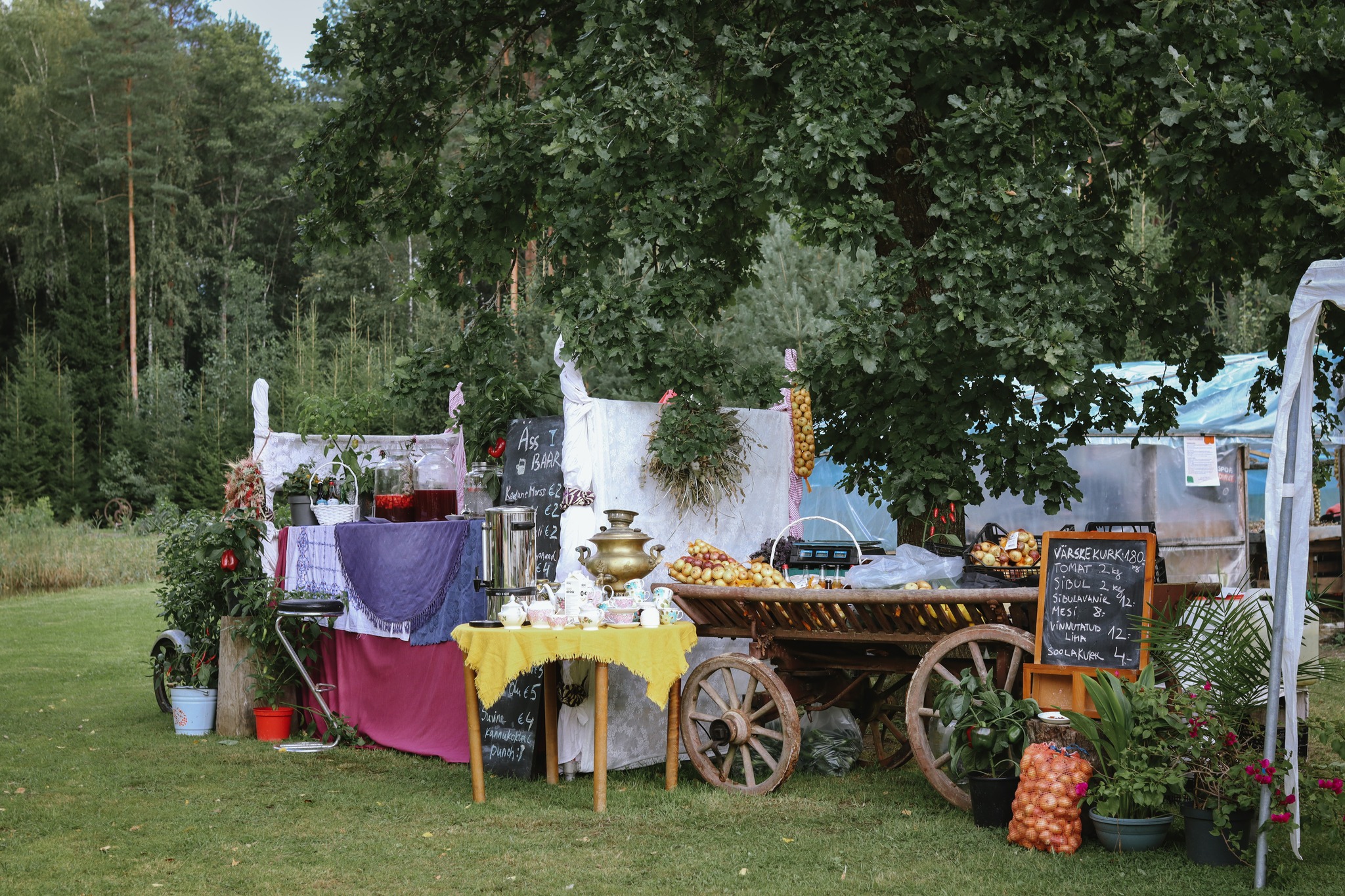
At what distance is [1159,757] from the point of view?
443 centimetres

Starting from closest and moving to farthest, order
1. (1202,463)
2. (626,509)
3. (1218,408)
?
(626,509)
(1202,463)
(1218,408)

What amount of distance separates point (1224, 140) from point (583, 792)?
13.7ft

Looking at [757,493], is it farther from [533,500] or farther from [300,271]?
[300,271]

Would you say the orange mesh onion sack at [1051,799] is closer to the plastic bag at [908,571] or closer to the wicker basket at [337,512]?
the plastic bag at [908,571]

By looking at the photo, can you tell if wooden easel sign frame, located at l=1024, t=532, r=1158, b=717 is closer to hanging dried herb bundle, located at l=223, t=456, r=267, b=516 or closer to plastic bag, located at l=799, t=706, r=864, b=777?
plastic bag, located at l=799, t=706, r=864, b=777

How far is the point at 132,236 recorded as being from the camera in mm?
29750

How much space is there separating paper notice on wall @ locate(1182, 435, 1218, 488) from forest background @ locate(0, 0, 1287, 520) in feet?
51.1

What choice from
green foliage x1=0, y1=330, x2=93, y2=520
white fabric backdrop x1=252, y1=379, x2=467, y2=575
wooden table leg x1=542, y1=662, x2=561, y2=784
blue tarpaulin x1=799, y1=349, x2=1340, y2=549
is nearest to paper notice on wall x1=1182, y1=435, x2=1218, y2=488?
blue tarpaulin x1=799, y1=349, x2=1340, y2=549

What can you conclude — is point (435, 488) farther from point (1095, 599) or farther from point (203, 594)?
point (1095, 599)

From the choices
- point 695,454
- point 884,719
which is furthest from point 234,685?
point 884,719

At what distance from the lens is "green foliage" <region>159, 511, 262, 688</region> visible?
7.76 m

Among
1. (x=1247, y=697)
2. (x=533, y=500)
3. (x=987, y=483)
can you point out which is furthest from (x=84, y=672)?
(x=1247, y=697)

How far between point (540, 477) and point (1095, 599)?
2.81 meters

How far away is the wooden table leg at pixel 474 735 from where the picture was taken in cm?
548
